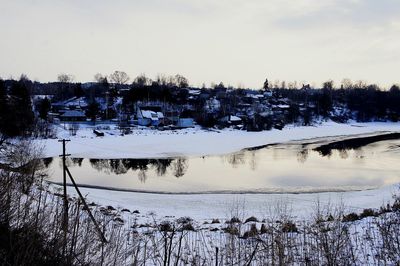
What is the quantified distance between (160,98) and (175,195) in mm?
60986

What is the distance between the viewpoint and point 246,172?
2923cm

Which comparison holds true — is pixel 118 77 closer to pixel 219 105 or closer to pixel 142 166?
pixel 219 105

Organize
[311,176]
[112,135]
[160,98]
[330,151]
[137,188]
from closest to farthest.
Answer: [137,188], [311,176], [330,151], [112,135], [160,98]

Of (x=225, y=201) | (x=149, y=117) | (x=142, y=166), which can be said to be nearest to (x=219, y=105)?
(x=149, y=117)

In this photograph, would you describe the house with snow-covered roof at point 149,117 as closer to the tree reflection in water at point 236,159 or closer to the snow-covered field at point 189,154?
the snow-covered field at point 189,154

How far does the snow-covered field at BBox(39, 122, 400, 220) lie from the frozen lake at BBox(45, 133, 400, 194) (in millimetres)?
1741

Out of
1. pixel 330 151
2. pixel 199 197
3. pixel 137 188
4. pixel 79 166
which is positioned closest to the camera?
pixel 199 197

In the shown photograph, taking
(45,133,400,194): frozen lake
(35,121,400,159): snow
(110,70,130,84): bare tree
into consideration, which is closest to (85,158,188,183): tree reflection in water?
(45,133,400,194): frozen lake

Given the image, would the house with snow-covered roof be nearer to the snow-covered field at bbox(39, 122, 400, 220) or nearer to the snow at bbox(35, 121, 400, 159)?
the snow at bbox(35, 121, 400, 159)

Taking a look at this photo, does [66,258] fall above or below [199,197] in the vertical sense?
above

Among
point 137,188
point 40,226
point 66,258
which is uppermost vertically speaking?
point 40,226

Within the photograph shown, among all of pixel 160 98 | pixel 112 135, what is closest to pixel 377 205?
pixel 112 135

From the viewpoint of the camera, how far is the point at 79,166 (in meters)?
32.6

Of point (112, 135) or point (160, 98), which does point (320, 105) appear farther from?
point (112, 135)
